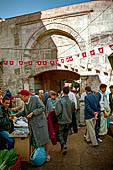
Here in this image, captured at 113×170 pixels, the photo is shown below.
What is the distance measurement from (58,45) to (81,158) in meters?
6.95

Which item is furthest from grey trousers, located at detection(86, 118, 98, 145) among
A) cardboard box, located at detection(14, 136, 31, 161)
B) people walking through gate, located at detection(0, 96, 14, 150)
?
people walking through gate, located at detection(0, 96, 14, 150)

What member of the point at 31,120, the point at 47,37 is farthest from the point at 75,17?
the point at 31,120

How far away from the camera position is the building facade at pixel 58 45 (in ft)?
25.0

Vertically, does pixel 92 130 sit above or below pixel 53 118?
below

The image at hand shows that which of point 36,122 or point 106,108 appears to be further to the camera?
point 106,108

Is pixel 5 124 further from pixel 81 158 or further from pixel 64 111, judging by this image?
pixel 81 158

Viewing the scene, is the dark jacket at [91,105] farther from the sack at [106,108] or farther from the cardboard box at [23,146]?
the cardboard box at [23,146]

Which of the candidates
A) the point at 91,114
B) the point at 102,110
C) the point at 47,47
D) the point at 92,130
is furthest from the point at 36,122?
the point at 47,47

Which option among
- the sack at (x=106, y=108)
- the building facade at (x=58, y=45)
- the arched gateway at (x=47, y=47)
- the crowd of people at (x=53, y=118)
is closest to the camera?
the crowd of people at (x=53, y=118)

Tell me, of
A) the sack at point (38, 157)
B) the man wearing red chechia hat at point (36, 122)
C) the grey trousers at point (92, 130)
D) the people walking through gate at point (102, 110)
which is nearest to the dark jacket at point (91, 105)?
the grey trousers at point (92, 130)

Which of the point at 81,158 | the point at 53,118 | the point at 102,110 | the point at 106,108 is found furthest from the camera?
the point at 106,108

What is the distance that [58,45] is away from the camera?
884 cm

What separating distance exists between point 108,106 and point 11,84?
22.7 ft

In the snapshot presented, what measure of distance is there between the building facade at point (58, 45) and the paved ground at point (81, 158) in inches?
168
